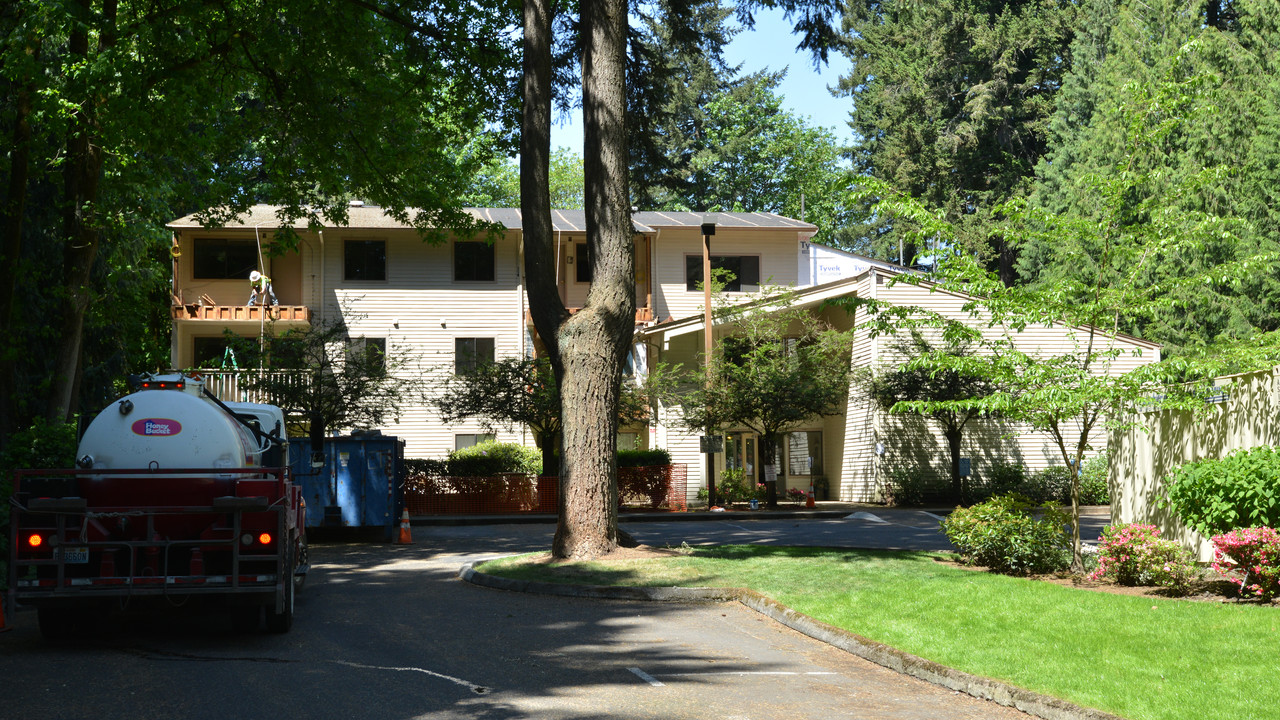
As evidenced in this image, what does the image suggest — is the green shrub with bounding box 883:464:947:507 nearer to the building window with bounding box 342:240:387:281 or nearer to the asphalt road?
the building window with bounding box 342:240:387:281

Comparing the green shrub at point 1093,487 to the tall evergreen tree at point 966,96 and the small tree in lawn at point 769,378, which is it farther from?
the tall evergreen tree at point 966,96

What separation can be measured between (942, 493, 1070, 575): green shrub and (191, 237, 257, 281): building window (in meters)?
27.8

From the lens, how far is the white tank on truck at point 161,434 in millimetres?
9695

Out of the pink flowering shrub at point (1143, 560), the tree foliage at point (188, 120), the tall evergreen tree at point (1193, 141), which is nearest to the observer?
the pink flowering shrub at point (1143, 560)

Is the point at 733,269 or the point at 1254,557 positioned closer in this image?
the point at 1254,557

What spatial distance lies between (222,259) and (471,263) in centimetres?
817

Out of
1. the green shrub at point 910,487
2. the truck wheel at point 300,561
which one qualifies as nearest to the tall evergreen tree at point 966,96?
the green shrub at point 910,487

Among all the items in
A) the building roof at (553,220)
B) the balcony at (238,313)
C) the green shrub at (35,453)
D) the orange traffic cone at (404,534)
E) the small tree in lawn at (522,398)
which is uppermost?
the building roof at (553,220)

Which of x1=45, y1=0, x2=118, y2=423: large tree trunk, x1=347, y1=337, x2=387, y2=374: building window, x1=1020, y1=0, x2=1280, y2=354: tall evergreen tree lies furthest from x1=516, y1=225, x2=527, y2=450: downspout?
x1=1020, y1=0, x2=1280, y2=354: tall evergreen tree

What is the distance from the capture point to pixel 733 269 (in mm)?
39281

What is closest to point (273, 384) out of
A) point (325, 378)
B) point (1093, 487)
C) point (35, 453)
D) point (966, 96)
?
point (325, 378)

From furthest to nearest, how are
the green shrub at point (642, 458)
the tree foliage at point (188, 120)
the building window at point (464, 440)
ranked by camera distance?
the building window at point (464, 440), the green shrub at point (642, 458), the tree foliage at point (188, 120)

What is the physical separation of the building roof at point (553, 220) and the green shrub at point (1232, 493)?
2510cm

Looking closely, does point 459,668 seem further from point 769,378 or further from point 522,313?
point 522,313
